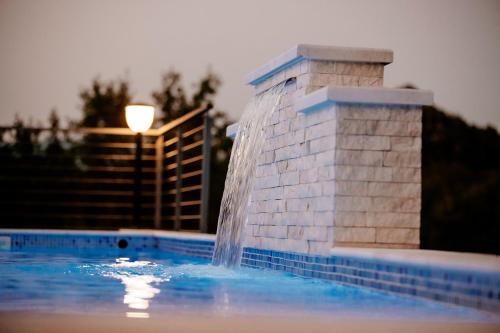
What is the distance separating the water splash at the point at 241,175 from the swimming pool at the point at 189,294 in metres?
0.35

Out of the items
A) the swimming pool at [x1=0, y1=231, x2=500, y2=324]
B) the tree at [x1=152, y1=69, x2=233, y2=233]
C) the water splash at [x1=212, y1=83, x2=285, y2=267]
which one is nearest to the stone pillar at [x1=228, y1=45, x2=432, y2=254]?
the swimming pool at [x1=0, y1=231, x2=500, y2=324]

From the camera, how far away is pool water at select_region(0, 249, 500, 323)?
4070mm

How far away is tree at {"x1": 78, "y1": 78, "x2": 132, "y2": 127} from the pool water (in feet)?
48.4

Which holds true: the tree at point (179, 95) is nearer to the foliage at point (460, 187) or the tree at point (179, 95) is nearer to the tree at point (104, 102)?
the tree at point (104, 102)

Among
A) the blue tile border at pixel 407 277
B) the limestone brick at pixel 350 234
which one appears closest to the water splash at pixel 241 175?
the blue tile border at pixel 407 277

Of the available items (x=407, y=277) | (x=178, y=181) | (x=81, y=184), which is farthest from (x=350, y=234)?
(x=81, y=184)

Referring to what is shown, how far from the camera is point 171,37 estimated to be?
19188 millimetres

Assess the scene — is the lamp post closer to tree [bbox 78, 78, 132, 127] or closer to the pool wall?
the pool wall

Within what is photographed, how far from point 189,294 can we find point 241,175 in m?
3.09

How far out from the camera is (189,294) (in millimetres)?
4855

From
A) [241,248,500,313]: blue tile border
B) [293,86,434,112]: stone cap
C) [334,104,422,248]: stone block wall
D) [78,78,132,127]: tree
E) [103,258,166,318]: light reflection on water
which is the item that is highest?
[78,78,132,127]: tree

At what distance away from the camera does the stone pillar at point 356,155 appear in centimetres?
595

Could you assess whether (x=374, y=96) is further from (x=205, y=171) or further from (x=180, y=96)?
(x=180, y=96)

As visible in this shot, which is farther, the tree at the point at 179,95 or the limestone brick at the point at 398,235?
the tree at the point at 179,95
